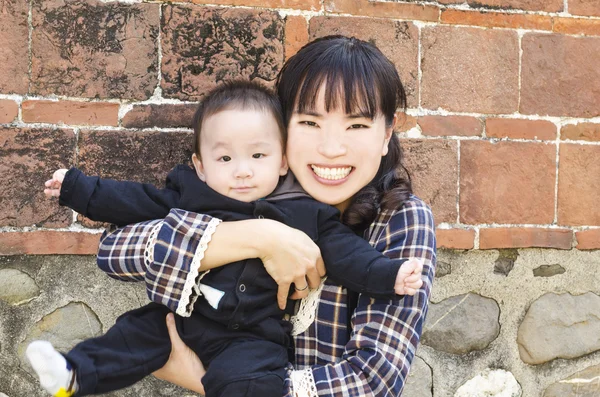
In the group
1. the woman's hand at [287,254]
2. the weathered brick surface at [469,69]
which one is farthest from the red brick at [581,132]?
the woman's hand at [287,254]

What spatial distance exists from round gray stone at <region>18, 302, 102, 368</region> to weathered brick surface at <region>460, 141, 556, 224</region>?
57.7 inches

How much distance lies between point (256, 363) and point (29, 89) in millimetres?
1308

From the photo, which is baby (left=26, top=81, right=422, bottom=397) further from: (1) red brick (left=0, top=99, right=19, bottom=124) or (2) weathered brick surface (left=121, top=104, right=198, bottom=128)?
(1) red brick (left=0, top=99, right=19, bottom=124)

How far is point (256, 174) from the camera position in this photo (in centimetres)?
196

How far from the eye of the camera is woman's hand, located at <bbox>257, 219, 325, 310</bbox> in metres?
1.81

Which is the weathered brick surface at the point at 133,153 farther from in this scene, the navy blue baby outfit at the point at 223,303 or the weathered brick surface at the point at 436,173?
the weathered brick surface at the point at 436,173

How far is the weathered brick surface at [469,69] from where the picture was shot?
2.68 meters

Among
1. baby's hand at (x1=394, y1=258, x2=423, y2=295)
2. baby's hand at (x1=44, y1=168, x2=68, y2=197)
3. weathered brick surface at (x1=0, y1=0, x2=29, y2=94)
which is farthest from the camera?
weathered brick surface at (x1=0, y1=0, x2=29, y2=94)

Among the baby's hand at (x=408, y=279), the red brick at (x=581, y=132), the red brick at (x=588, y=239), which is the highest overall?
the red brick at (x=581, y=132)

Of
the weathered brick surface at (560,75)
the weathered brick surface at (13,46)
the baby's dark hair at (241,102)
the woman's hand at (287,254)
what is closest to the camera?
the woman's hand at (287,254)

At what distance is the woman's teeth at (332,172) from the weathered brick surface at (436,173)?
774mm

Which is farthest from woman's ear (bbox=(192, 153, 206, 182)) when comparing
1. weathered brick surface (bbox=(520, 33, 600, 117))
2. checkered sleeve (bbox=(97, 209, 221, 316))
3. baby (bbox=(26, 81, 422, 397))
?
weathered brick surface (bbox=(520, 33, 600, 117))

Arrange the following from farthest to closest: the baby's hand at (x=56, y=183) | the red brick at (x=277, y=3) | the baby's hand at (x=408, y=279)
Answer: the red brick at (x=277, y=3) → the baby's hand at (x=56, y=183) → the baby's hand at (x=408, y=279)

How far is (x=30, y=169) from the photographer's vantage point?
239 cm
